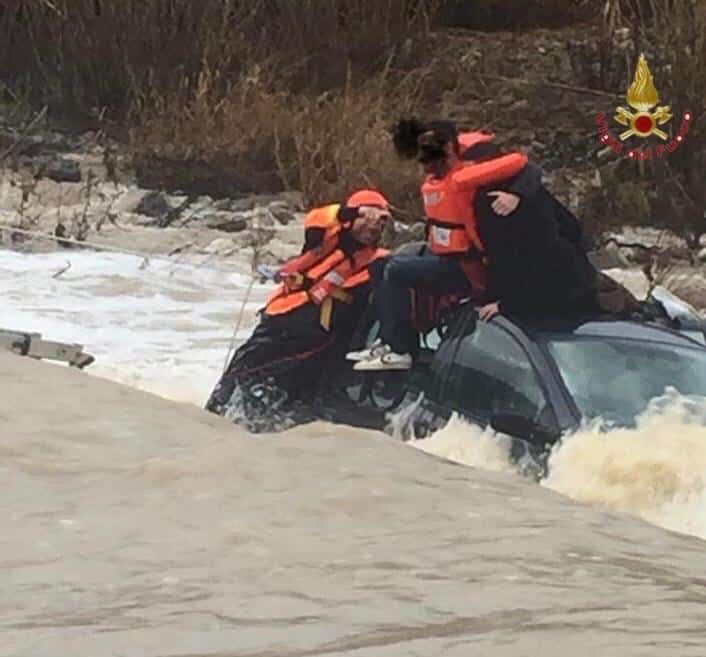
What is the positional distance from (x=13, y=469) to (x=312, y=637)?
4.36ft

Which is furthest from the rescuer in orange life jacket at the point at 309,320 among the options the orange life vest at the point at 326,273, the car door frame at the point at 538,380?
the car door frame at the point at 538,380

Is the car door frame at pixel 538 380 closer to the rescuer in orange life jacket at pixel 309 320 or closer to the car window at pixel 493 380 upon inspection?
the car window at pixel 493 380

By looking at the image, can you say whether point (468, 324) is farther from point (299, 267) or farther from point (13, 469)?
point (13, 469)


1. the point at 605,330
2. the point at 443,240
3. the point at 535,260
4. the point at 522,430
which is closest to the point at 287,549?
the point at 522,430

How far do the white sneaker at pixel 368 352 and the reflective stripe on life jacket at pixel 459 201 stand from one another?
1.64 feet

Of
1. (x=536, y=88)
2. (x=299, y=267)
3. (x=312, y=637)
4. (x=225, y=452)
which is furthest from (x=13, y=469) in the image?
(x=536, y=88)

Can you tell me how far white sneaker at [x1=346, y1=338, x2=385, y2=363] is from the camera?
25.0 feet

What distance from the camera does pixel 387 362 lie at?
24.7 ft

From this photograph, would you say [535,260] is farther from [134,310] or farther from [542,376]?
[134,310]

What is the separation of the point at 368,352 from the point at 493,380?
819mm

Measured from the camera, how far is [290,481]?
14.0 feet

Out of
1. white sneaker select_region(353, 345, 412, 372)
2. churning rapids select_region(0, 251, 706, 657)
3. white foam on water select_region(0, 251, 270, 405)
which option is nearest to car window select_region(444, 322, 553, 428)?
white sneaker select_region(353, 345, 412, 372)

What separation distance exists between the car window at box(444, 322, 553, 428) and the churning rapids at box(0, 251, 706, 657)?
167cm

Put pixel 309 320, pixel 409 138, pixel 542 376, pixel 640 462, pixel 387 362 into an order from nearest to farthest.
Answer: pixel 640 462, pixel 542 376, pixel 387 362, pixel 309 320, pixel 409 138
